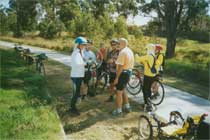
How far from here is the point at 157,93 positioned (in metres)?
11.0

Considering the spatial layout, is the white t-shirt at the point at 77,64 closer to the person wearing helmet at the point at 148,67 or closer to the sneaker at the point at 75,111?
the sneaker at the point at 75,111

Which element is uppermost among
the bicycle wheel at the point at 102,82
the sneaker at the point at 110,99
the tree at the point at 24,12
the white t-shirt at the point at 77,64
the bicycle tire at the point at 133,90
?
the tree at the point at 24,12

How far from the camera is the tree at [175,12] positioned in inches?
968

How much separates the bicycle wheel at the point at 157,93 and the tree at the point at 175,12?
14339 millimetres

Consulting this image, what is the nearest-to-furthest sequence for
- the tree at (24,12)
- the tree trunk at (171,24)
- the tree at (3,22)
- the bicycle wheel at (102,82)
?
the bicycle wheel at (102,82) → the tree trunk at (171,24) → the tree at (3,22) → the tree at (24,12)

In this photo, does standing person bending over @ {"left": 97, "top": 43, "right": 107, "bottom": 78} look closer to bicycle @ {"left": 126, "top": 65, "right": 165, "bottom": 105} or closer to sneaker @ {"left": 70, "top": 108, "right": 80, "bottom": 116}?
bicycle @ {"left": 126, "top": 65, "right": 165, "bottom": 105}

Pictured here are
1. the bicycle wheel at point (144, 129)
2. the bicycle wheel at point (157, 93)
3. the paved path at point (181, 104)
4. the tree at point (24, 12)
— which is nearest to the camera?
the bicycle wheel at point (144, 129)

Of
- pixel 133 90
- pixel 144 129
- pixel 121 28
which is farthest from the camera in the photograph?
pixel 121 28

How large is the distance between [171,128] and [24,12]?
51155 millimetres

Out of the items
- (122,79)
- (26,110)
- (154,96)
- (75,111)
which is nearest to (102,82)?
(154,96)

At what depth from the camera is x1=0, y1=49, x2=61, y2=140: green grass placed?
788 cm

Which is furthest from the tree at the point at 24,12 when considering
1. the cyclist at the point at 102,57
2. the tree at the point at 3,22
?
the cyclist at the point at 102,57

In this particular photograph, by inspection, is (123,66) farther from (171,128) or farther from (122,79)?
(171,128)

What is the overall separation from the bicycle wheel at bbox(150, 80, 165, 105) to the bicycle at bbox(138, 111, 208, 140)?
7.28 ft
